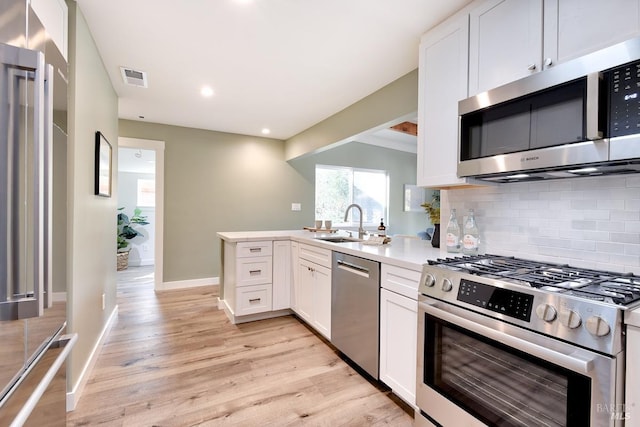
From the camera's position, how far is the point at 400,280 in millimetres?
1710

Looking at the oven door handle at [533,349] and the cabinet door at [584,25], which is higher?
the cabinet door at [584,25]

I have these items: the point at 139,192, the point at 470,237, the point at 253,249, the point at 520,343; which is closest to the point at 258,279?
the point at 253,249

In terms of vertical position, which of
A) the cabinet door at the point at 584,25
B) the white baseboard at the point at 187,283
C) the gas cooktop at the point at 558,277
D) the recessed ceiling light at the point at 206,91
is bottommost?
the white baseboard at the point at 187,283

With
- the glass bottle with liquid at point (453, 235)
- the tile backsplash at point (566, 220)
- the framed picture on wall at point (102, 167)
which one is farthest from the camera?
the framed picture on wall at point (102, 167)

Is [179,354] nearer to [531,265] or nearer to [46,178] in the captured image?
[46,178]

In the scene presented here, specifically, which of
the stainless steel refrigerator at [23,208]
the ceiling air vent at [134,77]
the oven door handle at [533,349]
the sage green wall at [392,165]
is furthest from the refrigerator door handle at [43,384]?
the sage green wall at [392,165]

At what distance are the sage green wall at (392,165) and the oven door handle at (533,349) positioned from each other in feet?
15.0

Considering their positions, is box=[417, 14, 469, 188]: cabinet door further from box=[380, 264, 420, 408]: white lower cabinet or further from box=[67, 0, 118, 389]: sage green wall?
box=[67, 0, 118, 389]: sage green wall

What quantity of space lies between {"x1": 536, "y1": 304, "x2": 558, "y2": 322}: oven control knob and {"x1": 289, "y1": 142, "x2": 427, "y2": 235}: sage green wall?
4.79m

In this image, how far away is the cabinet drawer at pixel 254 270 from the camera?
293 centimetres

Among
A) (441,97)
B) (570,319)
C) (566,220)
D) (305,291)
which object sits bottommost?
(305,291)

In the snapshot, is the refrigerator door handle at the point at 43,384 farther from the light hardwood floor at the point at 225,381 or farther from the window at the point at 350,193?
the window at the point at 350,193

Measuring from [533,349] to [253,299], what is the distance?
246 cm

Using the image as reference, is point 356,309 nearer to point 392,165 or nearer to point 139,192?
point 392,165
